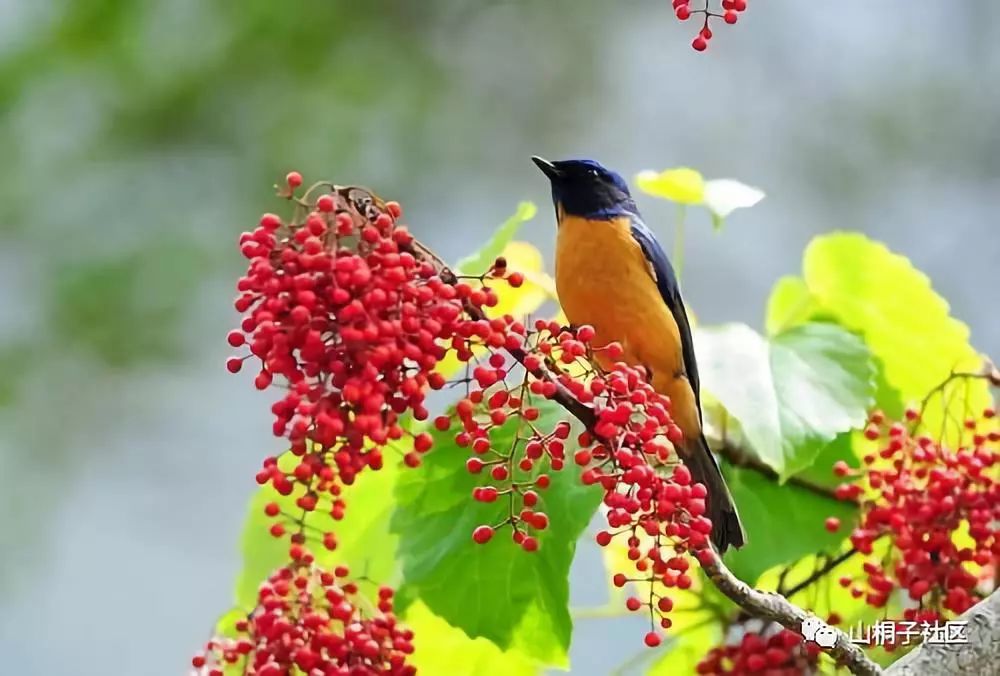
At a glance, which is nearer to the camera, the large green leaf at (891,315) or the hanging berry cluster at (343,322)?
the hanging berry cluster at (343,322)

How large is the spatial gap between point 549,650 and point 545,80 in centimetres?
164

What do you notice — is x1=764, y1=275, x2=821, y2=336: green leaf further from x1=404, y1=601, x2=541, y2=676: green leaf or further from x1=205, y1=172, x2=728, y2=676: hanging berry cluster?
x1=205, y1=172, x2=728, y2=676: hanging berry cluster

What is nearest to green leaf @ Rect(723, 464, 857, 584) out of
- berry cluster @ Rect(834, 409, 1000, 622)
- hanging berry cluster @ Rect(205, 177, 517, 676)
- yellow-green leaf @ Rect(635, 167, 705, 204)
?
berry cluster @ Rect(834, 409, 1000, 622)

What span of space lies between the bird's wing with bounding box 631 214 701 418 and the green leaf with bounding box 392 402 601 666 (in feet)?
0.26

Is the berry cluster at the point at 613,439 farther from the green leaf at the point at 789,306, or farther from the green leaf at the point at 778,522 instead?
the green leaf at the point at 789,306

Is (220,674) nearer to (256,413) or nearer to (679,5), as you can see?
(679,5)

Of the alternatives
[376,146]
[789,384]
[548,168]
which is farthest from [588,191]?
[376,146]

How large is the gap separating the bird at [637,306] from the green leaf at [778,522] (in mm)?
81

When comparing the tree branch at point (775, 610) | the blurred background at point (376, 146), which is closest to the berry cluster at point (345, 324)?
the tree branch at point (775, 610)

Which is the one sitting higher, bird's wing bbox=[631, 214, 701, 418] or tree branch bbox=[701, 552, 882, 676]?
bird's wing bbox=[631, 214, 701, 418]

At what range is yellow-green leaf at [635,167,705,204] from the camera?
0.87m

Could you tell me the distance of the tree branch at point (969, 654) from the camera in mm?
575

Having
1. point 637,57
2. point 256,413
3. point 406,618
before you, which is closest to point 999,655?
point 406,618

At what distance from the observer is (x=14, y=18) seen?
7.10ft
